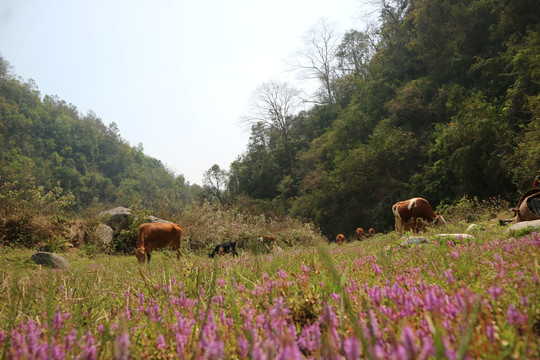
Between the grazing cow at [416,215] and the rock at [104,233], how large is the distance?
45.9 feet

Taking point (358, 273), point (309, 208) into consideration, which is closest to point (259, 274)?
point (358, 273)

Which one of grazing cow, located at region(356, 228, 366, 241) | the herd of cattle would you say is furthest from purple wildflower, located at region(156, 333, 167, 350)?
grazing cow, located at region(356, 228, 366, 241)

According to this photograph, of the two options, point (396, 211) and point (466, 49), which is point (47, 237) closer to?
point (396, 211)

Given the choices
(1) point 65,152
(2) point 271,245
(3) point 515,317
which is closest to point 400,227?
(2) point 271,245

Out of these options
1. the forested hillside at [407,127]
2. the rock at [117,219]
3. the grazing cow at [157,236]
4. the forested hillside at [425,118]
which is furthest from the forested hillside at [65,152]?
the grazing cow at [157,236]

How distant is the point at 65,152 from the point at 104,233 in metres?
75.3

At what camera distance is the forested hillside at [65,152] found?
199 feet

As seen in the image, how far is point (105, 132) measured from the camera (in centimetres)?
10138

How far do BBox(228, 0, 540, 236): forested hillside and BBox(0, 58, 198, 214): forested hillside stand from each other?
31812 millimetres

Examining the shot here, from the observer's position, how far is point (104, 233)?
50.7 feet

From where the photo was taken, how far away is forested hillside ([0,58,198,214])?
60562 mm

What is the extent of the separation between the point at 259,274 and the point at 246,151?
4491cm

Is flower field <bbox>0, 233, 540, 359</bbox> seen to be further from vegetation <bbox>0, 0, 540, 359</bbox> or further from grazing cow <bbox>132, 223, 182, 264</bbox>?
grazing cow <bbox>132, 223, 182, 264</bbox>

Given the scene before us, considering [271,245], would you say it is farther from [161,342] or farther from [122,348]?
[122,348]
